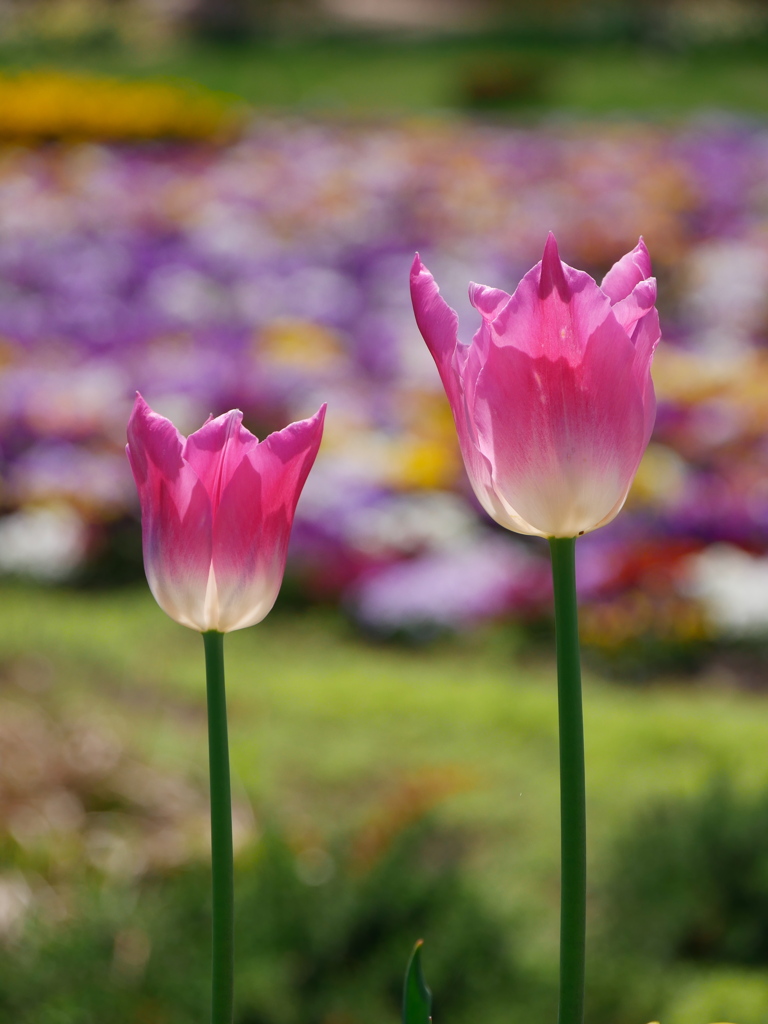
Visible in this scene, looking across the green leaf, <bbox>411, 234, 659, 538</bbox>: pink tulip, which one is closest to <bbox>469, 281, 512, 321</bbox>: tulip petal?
<bbox>411, 234, 659, 538</bbox>: pink tulip

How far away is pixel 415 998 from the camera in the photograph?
0.71 m

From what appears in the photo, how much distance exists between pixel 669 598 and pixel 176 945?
2.34 m

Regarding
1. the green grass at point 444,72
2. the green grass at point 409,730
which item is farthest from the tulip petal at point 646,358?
the green grass at point 444,72

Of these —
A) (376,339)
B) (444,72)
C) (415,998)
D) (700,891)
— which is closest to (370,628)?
(700,891)

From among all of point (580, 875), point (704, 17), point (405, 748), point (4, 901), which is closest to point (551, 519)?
point (580, 875)

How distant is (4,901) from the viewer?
202 centimetres

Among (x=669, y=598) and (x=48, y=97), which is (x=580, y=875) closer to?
(x=669, y=598)

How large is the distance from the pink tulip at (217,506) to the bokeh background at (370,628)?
3.25 feet

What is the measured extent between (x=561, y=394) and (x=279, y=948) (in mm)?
1339

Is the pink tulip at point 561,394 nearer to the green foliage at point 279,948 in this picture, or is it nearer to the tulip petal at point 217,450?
the tulip petal at point 217,450

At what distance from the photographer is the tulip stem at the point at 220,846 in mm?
642

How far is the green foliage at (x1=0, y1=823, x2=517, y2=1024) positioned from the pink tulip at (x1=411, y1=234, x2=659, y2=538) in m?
1.10

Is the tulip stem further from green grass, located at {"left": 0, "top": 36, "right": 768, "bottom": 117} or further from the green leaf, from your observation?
green grass, located at {"left": 0, "top": 36, "right": 768, "bottom": 117}

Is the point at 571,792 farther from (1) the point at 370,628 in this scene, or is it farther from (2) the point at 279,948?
(1) the point at 370,628
